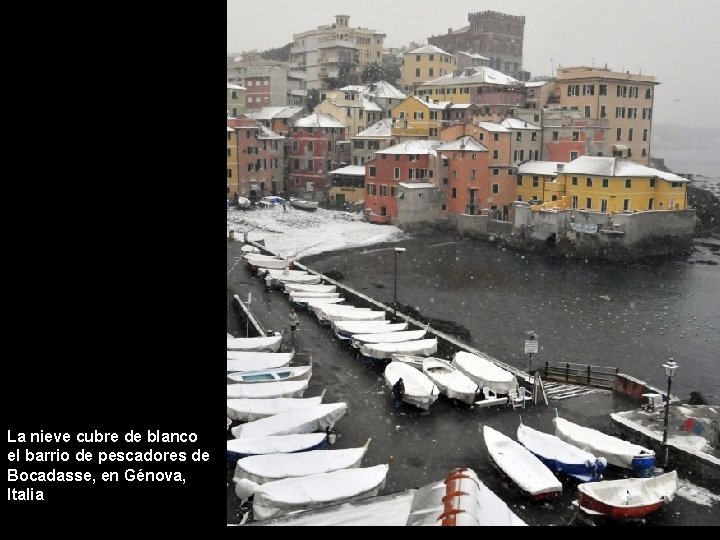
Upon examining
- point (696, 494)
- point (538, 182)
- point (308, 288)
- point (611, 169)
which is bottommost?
point (308, 288)

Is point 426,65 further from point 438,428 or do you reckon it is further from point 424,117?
point 438,428

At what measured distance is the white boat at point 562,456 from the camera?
12219 millimetres

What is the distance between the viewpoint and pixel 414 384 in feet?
51.7

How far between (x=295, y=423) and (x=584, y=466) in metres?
5.31

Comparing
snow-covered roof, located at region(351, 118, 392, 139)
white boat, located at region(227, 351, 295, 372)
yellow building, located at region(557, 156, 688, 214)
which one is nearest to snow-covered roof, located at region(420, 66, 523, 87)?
snow-covered roof, located at region(351, 118, 392, 139)

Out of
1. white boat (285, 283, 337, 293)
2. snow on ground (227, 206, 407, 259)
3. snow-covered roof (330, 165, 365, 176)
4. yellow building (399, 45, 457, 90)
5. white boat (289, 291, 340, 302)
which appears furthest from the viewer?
yellow building (399, 45, 457, 90)

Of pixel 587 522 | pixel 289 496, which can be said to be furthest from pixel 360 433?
pixel 587 522

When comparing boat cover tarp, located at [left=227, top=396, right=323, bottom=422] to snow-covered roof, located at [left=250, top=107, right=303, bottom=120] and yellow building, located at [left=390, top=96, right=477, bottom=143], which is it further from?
snow-covered roof, located at [left=250, top=107, right=303, bottom=120]

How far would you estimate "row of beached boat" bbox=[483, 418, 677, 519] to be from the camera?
434 inches

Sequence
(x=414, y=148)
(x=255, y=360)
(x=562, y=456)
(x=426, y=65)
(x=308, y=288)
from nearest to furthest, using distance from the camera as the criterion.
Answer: (x=562, y=456) < (x=255, y=360) < (x=308, y=288) < (x=414, y=148) < (x=426, y=65)

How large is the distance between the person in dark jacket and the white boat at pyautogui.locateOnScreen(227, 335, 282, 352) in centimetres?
551

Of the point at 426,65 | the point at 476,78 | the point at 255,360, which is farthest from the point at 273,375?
the point at 426,65

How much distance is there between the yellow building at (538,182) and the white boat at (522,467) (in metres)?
38.1
